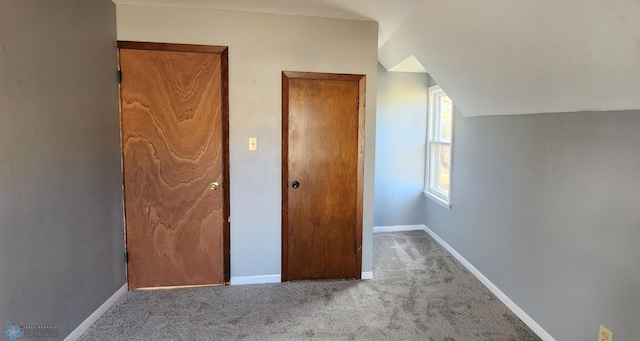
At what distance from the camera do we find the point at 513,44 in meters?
1.87

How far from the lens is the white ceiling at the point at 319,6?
8.09 ft

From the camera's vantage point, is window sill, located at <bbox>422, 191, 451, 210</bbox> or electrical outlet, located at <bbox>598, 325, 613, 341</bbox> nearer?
electrical outlet, located at <bbox>598, 325, 613, 341</bbox>

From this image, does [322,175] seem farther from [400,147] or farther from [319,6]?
[400,147]

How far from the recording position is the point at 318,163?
9.41ft

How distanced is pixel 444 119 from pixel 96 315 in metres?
3.92

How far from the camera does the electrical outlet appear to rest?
5.62ft

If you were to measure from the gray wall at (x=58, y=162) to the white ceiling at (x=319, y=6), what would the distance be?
25.4 inches

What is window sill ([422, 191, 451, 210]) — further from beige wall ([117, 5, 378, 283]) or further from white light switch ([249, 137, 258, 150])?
white light switch ([249, 137, 258, 150])

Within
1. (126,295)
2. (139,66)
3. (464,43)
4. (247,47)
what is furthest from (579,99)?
(126,295)

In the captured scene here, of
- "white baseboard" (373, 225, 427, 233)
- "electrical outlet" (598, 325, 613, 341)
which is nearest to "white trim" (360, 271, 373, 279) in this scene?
"white baseboard" (373, 225, 427, 233)

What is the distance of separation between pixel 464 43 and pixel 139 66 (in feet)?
8.07

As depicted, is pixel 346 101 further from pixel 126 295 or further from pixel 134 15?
pixel 126 295

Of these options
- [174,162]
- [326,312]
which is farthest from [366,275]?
[174,162]

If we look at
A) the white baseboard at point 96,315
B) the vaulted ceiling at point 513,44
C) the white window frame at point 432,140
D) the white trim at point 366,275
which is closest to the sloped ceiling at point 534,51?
the vaulted ceiling at point 513,44
